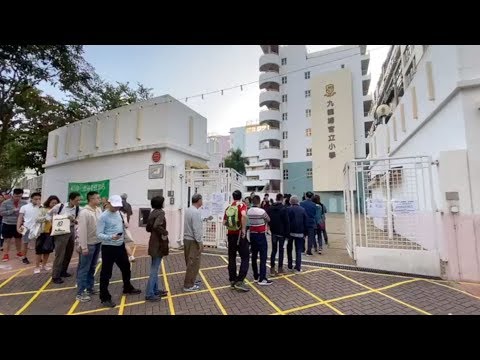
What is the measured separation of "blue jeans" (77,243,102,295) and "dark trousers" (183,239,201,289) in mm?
1543

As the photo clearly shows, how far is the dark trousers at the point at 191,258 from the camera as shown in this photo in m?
4.53

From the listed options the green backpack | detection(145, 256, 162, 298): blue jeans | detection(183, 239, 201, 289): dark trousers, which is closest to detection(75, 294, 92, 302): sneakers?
detection(145, 256, 162, 298): blue jeans

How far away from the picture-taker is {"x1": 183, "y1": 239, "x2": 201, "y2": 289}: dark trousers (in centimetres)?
453

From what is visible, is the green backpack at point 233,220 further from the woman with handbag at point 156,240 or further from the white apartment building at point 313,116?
the white apartment building at point 313,116

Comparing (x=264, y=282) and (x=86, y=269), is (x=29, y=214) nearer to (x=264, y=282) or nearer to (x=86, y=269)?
(x=86, y=269)

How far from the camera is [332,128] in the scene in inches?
1086

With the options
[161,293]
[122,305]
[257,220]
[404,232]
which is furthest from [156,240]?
[404,232]

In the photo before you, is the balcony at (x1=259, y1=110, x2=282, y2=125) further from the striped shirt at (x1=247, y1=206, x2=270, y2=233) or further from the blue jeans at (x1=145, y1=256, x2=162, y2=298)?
the blue jeans at (x1=145, y1=256, x2=162, y2=298)

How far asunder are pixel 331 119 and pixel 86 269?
27875 mm

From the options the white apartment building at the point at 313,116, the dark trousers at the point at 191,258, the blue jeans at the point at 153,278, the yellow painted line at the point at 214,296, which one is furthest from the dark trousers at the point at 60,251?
the white apartment building at the point at 313,116

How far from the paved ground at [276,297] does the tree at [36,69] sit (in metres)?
7.14
